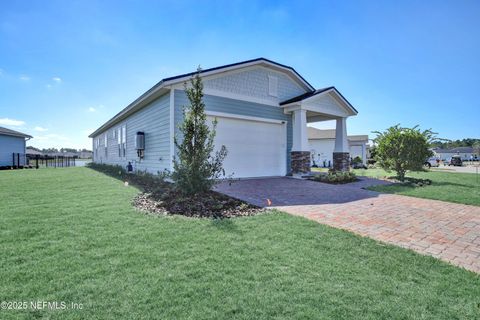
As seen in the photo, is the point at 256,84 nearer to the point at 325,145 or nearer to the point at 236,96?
the point at 236,96

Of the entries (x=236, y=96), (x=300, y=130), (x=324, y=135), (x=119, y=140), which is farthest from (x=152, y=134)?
(x=324, y=135)

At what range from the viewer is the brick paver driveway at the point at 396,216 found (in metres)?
3.65

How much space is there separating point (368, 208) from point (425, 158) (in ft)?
24.7

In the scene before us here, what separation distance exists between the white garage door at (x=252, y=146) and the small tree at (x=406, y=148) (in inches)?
190

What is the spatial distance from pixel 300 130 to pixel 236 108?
3194 millimetres

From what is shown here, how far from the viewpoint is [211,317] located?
1970mm

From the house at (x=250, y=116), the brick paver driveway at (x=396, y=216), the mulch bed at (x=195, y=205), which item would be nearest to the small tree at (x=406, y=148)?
the house at (x=250, y=116)

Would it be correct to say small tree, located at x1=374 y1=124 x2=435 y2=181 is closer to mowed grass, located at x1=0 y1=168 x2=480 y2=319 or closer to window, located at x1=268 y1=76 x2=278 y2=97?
window, located at x1=268 y1=76 x2=278 y2=97

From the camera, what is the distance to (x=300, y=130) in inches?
451

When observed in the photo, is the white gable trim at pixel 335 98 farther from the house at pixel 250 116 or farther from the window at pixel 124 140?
the window at pixel 124 140

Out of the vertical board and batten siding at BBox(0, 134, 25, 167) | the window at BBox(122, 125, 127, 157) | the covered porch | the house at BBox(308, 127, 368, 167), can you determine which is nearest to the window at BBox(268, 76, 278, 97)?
the covered porch

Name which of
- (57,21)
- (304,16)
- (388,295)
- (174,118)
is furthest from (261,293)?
(57,21)

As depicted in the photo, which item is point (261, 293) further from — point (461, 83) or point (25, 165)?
point (25, 165)

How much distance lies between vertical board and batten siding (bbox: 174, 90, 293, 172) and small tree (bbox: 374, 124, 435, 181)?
14.9 feet
